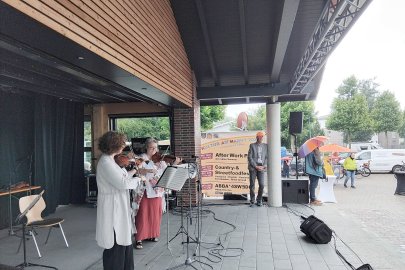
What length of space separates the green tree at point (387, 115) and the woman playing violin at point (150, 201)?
3106 centimetres

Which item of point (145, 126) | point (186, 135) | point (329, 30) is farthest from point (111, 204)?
point (145, 126)

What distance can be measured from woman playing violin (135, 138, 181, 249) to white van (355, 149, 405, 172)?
15058 millimetres

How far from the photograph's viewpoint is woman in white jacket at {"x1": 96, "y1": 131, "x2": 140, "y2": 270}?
3.00 meters

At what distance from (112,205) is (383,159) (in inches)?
693

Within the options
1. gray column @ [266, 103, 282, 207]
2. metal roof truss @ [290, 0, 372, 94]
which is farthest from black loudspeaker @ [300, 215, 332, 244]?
gray column @ [266, 103, 282, 207]

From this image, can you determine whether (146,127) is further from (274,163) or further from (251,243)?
(251,243)

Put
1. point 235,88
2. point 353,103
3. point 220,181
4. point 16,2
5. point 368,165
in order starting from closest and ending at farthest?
point 16,2
point 235,88
point 220,181
point 368,165
point 353,103

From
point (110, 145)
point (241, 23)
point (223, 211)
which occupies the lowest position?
point (223, 211)

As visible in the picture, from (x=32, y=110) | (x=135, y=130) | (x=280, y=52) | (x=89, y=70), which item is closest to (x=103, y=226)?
(x=89, y=70)

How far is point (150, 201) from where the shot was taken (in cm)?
488

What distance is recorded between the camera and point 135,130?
372 inches

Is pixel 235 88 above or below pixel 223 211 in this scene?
above

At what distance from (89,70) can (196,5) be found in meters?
2.64

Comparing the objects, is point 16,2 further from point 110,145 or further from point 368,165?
point 368,165
